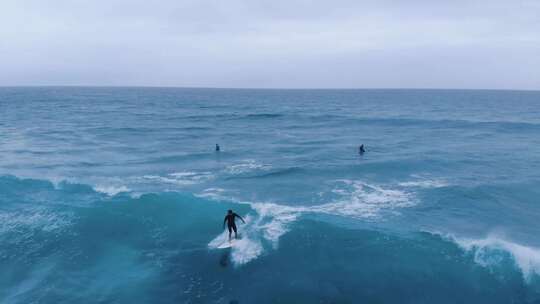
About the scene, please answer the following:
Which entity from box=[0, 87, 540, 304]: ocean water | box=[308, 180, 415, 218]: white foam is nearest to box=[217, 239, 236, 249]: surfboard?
box=[0, 87, 540, 304]: ocean water

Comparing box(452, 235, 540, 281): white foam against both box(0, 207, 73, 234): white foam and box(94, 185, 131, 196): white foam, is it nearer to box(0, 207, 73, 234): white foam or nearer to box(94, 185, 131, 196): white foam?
box(94, 185, 131, 196): white foam

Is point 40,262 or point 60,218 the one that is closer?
point 40,262

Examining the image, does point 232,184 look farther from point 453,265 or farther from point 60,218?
point 453,265

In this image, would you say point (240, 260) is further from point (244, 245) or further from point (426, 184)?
point (426, 184)

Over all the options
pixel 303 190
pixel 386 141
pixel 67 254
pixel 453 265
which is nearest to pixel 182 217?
pixel 67 254

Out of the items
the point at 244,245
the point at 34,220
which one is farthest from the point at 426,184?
the point at 34,220

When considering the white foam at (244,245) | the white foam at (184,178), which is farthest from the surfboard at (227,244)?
the white foam at (184,178)
